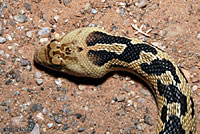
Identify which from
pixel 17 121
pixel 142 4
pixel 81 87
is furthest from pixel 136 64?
pixel 17 121

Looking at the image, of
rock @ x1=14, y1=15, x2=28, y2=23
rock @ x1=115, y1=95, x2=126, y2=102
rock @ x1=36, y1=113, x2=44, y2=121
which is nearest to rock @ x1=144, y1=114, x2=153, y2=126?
rock @ x1=115, y1=95, x2=126, y2=102

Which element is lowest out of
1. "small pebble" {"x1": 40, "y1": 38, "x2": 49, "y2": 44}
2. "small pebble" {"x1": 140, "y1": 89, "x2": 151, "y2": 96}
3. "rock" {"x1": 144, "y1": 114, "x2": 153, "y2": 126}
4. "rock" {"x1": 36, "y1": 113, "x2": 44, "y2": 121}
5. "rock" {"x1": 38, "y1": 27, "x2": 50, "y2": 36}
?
"rock" {"x1": 36, "y1": 113, "x2": 44, "y2": 121}

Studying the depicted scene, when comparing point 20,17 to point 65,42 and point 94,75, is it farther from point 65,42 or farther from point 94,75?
point 94,75

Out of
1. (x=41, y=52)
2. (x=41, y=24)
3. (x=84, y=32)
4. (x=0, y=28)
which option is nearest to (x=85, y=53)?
(x=84, y=32)

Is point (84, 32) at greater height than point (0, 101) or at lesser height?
greater

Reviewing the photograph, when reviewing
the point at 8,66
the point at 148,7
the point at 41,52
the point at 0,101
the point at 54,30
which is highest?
the point at 148,7

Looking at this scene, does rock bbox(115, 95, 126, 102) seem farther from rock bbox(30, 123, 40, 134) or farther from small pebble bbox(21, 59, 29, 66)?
small pebble bbox(21, 59, 29, 66)

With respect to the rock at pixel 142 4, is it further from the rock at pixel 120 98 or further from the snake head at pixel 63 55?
the rock at pixel 120 98
